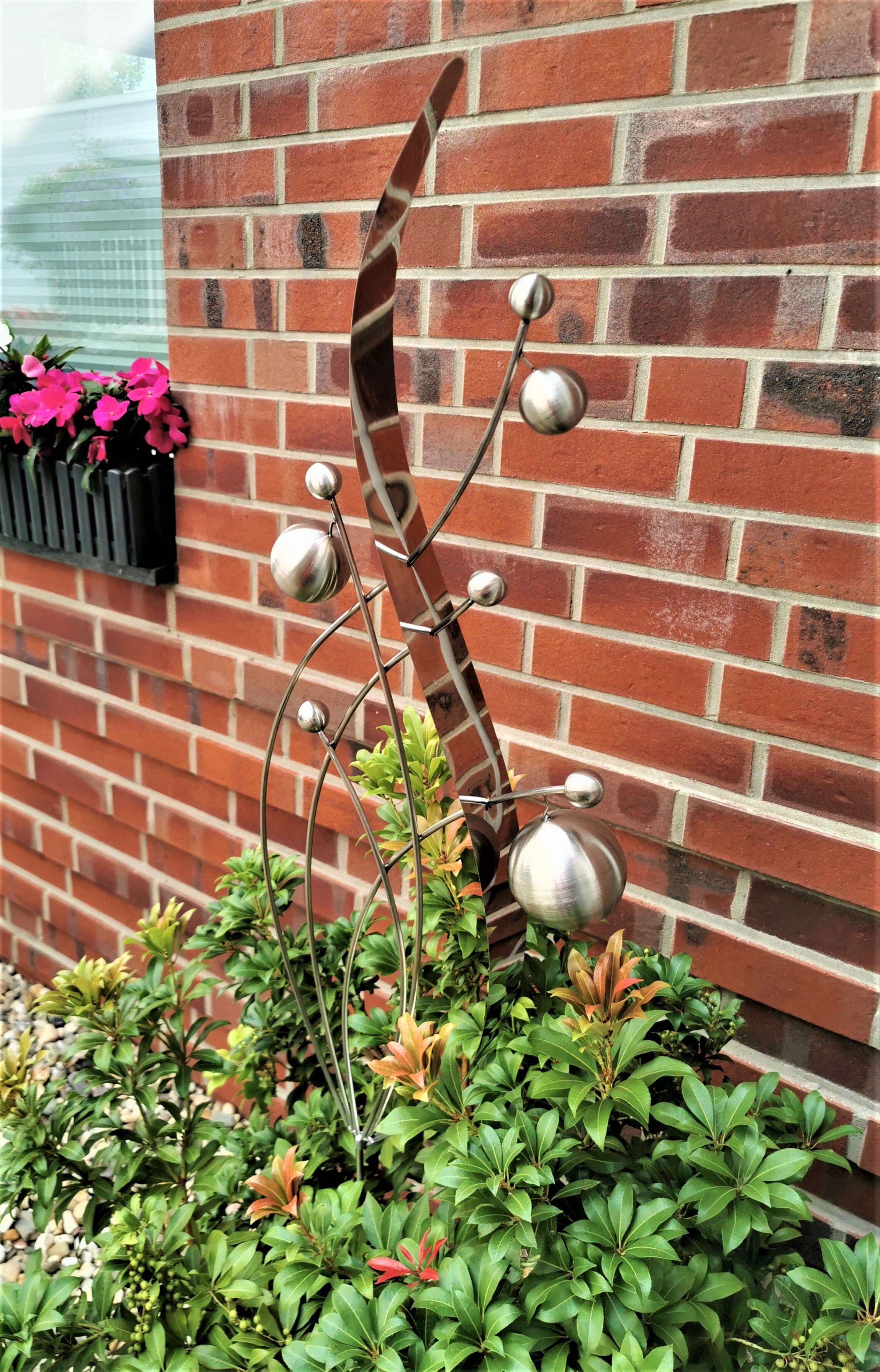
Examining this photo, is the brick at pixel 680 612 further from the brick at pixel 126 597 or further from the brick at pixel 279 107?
the brick at pixel 126 597

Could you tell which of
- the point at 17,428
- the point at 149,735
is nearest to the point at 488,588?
the point at 149,735

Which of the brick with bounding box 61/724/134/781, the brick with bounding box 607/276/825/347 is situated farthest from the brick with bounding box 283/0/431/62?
the brick with bounding box 61/724/134/781

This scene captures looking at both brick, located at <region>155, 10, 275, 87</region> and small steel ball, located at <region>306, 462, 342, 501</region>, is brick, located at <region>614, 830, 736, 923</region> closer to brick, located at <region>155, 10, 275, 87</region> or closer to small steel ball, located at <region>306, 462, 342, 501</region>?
small steel ball, located at <region>306, 462, 342, 501</region>

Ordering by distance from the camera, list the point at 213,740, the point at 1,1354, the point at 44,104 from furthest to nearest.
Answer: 1. the point at 44,104
2. the point at 213,740
3. the point at 1,1354

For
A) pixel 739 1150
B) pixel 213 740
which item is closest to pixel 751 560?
pixel 739 1150

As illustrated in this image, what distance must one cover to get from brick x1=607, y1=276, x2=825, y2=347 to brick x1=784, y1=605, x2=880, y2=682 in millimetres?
305

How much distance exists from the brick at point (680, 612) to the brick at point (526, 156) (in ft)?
→ 1.64

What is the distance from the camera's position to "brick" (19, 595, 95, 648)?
2193 millimetres

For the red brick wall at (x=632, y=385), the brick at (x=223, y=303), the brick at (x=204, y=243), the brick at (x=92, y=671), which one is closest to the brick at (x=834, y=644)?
the red brick wall at (x=632, y=385)

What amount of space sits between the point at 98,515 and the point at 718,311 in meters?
1.28

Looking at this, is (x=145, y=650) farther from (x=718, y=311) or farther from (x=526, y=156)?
(x=718, y=311)

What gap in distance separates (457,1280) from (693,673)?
0.73 metres

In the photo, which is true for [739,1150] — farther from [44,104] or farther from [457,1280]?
[44,104]

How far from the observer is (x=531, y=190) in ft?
4.21
